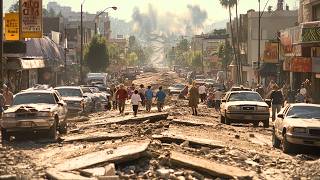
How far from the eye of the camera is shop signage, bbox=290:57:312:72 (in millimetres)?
42656

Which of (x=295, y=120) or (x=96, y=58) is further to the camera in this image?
(x=96, y=58)

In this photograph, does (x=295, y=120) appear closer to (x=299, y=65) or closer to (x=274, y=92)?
(x=274, y=92)

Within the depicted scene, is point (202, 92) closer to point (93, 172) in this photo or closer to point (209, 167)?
point (209, 167)

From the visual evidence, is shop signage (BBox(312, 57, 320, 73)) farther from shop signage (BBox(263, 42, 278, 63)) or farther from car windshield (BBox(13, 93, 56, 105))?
car windshield (BBox(13, 93, 56, 105))

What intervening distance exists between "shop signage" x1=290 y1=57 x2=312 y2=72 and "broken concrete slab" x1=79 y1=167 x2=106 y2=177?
107 ft

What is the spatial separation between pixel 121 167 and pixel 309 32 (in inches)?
1130

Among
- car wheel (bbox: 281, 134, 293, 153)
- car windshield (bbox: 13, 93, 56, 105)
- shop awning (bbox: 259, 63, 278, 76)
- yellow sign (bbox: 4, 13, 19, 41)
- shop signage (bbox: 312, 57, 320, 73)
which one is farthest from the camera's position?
shop awning (bbox: 259, 63, 278, 76)

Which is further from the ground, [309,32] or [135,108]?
[309,32]

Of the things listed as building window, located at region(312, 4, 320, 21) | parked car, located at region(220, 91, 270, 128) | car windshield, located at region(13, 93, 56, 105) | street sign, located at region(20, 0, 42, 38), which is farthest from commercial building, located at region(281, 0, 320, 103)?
car windshield, located at region(13, 93, 56, 105)

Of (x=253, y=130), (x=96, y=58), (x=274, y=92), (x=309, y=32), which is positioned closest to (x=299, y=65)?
(x=309, y=32)

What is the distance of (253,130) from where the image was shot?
2367cm

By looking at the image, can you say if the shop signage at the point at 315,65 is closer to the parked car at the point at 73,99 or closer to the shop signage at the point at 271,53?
the parked car at the point at 73,99

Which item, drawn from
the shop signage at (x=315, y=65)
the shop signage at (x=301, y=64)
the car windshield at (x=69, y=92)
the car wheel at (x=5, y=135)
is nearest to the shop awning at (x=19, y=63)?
the car windshield at (x=69, y=92)

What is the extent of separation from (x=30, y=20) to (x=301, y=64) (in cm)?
1964
